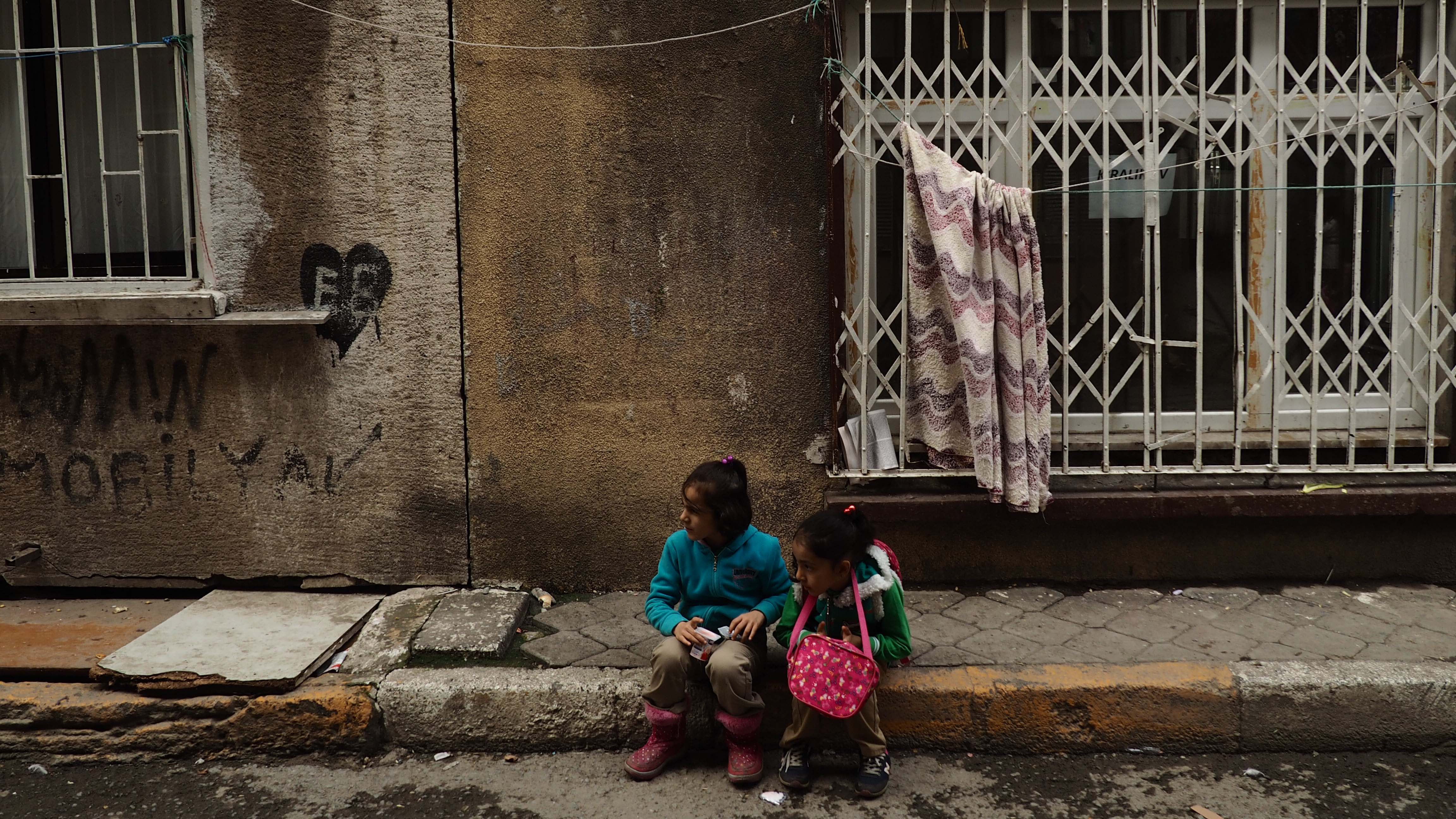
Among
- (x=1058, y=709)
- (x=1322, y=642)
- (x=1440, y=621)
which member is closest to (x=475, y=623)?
(x=1058, y=709)

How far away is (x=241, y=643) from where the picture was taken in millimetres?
3883

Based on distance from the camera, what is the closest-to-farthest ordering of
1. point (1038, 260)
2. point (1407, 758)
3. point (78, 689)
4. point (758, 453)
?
point (1407, 758) → point (78, 689) → point (1038, 260) → point (758, 453)

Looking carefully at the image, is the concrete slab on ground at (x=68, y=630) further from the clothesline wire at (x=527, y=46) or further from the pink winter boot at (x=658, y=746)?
the clothesline wire at (x=527, y=46)

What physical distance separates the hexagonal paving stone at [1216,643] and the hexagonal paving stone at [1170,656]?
0.02 metres

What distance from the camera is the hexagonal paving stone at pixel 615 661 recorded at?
3.70m

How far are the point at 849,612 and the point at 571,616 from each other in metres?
1.31

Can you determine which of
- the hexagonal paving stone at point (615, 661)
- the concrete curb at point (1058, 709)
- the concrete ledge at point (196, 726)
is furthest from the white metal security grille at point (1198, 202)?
the concrete ledge at point (196, 726)

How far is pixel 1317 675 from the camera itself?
3.48m

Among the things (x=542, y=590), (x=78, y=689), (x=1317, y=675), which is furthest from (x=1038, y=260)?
(x=78, y=689)

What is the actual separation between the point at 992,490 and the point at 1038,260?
2.84 feet

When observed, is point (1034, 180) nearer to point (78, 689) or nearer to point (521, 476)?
point (521, 476)

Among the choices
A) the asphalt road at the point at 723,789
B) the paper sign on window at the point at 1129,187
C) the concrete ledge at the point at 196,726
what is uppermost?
the paper sign on window at the point at 1129,187

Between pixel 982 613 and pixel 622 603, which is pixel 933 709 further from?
pixel 622 603

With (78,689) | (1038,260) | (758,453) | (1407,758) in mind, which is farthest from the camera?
(758,453)
